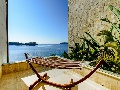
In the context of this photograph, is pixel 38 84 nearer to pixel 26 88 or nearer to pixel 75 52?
pixel 26 88

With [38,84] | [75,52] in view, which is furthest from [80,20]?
[38,84]

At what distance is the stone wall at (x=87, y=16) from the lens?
5.08m

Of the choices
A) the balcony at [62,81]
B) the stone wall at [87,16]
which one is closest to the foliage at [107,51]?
the balcony at [62,81]

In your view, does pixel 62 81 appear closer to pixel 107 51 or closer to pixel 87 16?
pixel 107 51

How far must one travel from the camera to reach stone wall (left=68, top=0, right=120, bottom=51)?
16.7 feet

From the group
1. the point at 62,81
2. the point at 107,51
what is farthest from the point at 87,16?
the point at 62,81

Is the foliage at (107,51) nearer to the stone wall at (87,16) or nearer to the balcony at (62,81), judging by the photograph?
the balcony at (62,81)

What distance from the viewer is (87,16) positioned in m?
6.05

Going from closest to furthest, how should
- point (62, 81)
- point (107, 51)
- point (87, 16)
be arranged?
1. point (62, 81)
2. point (107, 51)
3. point (87, 16)

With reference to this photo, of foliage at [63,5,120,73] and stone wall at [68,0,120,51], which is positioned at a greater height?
stone wall at [68,0,120,51]

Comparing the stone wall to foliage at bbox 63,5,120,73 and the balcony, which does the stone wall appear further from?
the balcony

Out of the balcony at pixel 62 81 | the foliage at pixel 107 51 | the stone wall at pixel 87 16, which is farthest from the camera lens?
the stone wall at pixel 87 16

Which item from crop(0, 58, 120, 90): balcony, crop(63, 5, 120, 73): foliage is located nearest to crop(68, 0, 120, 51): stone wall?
crop(63, 5, 120, 73): foliage

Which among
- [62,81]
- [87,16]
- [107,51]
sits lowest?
[62,81]
